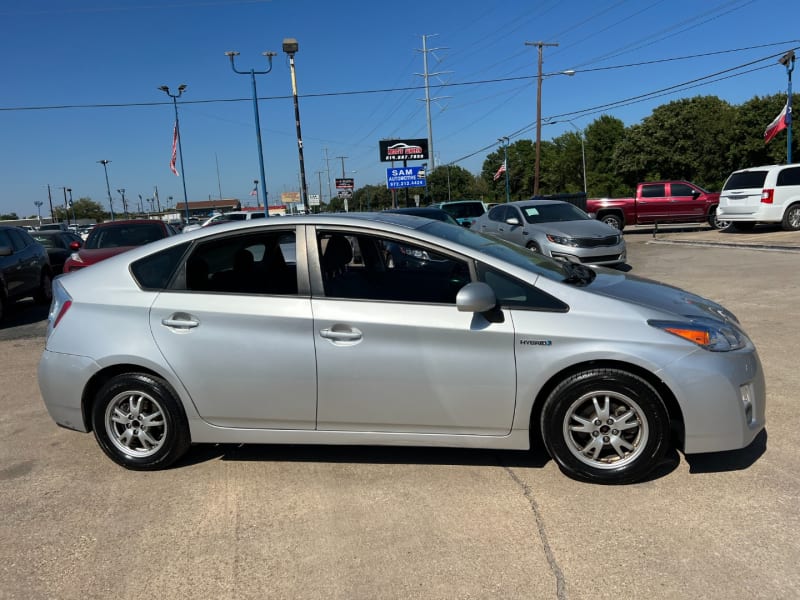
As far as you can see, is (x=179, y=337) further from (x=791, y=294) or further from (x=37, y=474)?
(x=791, y=294)

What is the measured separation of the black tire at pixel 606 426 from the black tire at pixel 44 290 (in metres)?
11.5

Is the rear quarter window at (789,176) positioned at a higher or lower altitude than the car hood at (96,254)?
higher

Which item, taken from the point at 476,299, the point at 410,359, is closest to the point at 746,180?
the point at 476,299

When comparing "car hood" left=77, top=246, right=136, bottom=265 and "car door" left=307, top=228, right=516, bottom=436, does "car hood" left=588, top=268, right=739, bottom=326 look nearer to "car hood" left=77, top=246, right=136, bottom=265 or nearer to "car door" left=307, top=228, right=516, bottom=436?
"car door" left=307, top=228, right=516, bottom=436

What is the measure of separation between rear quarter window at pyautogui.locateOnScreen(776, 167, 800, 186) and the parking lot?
51.2 feet

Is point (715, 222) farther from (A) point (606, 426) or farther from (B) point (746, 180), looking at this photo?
(A) point (606, 426)

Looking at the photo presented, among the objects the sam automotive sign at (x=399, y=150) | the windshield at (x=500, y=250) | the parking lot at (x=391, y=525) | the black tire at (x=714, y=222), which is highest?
the sam automotive sign at (x=399, y=150)

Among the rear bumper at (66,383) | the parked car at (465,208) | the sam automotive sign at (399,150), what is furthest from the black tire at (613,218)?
the sam automotive sign at (399,150)

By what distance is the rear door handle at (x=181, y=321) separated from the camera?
12.5 feet

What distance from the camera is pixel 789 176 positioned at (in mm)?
17297

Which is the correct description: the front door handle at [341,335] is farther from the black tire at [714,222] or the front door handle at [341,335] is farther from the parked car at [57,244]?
the black tire at [714,222]

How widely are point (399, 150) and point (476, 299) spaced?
43.2 m

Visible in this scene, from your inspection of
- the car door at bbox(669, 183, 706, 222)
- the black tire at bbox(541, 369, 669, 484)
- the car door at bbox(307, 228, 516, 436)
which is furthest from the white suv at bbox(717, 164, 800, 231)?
the car door at bbox(307, 228, 516, 436)

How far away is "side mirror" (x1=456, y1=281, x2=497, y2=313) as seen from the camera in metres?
3.36
